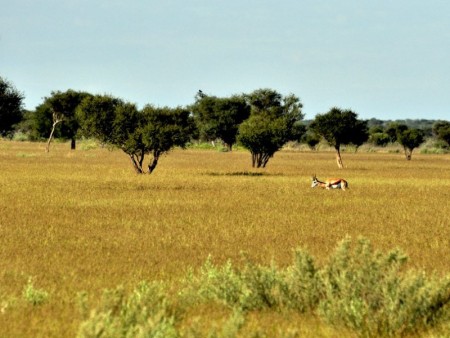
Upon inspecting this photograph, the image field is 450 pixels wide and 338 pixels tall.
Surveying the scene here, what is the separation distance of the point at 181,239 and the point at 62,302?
7920 mm

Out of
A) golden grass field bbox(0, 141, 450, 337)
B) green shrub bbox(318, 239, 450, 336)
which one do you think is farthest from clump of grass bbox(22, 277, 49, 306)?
green shrub bbox(318, 239, 450, 336)

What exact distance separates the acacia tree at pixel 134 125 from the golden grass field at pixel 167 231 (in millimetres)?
9748

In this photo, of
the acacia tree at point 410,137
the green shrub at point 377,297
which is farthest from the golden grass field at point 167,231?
the acacia tree at point 410,137

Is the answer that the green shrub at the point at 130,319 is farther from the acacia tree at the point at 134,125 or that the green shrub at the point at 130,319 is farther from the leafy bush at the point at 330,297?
the acacia tree at the point at 134,125

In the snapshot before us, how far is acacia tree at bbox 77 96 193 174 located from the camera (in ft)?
159

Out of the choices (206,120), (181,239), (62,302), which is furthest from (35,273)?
(206,120)

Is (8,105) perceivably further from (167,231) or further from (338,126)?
(167,231)

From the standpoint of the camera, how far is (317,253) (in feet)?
53.8

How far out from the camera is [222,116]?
12888cm

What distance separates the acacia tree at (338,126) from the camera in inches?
2857

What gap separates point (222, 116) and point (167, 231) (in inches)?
4299

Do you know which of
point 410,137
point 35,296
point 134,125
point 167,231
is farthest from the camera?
point 410,137

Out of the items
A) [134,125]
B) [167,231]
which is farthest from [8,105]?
[167,231]

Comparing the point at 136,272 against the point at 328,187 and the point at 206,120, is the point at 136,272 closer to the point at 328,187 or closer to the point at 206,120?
the point at 328,187
